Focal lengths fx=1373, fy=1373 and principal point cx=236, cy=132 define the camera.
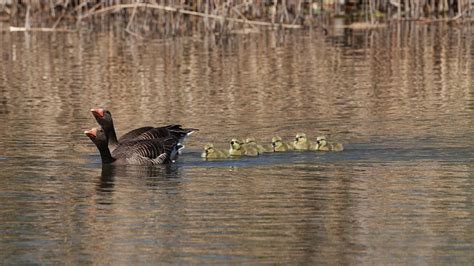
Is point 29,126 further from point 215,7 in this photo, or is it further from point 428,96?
point 215,7

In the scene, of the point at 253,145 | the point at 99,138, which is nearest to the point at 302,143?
the point at 253,145

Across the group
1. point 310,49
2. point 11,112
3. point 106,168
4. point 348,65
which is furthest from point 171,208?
point 310,49

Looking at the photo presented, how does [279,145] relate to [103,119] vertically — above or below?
below

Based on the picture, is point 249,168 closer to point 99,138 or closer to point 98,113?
point 99,138

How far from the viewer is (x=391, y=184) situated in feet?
41.3

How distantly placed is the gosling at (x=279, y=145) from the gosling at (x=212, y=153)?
569 millimetres

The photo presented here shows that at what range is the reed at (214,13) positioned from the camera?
31875mm

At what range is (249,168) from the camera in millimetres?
13812

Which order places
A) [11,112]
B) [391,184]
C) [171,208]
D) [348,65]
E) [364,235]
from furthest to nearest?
[348,65]
[11,112]
[391,184]
[171,208]
[364,235]

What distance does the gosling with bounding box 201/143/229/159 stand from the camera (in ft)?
46.4

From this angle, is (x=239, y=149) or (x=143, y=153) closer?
(x=239, y=149)

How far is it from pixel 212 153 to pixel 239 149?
0.93 ft

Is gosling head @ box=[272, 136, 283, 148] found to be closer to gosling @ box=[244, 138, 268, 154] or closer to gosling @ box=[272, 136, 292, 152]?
gosling @ box=[272, 136, 292, 152]

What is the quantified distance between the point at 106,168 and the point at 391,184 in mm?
3177
